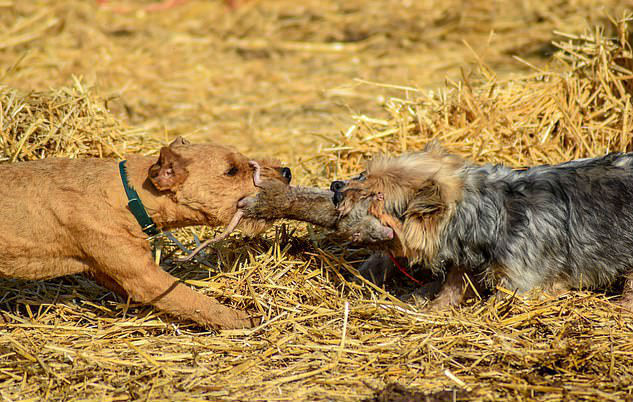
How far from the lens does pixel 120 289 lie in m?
5.61

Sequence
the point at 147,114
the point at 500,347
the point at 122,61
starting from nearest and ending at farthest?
the point at 500,347, the point at 147,114, the point at 122,61

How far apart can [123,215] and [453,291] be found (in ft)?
9.11

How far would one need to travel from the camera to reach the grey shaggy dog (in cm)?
517

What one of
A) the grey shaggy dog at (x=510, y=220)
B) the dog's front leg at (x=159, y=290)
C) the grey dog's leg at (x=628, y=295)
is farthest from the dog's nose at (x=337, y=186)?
the grey dog's leg at (x=628, y=295)

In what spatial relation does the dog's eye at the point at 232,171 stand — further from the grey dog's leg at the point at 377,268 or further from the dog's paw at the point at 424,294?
the dog's paw at the point at 424,294

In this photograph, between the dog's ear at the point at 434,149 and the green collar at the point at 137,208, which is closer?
the green collar at the point at 137,208

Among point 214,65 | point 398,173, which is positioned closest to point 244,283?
point 398,173

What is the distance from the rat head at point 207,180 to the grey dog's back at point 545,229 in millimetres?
1674

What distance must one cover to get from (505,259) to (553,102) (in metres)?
3.14

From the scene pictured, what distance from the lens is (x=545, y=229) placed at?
Result: 526 cm

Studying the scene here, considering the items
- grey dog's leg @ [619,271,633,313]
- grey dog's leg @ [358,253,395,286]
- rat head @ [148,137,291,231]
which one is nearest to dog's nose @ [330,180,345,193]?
rat head @ [148,137,291,231]

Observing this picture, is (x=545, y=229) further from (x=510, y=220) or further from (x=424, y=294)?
(x=424, y=294)

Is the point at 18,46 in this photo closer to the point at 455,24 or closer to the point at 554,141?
the point at 455,24

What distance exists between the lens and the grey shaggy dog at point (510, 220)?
5168mm
